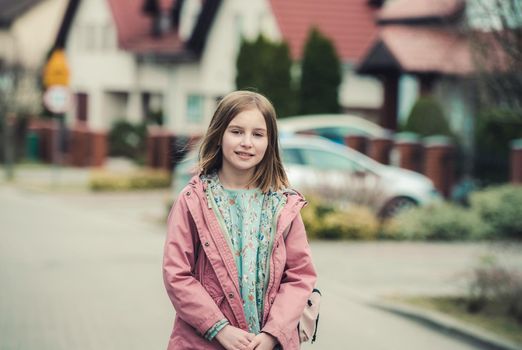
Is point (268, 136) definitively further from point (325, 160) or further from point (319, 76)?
point (319, 76)

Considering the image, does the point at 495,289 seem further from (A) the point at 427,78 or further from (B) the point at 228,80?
(B) the point at 228,80

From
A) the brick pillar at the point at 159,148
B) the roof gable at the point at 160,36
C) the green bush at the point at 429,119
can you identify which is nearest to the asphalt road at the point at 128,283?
the green bush at the point at 429,119

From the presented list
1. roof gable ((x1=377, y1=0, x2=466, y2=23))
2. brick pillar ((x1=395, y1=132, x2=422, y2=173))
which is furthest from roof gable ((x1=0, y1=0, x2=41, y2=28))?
brick pillar ((x1=395, y1=132, x2=422, y2=173))

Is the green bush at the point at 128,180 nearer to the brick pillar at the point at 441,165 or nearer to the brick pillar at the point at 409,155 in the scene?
the brick pillar at the point at 409,155

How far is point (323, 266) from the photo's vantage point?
41.8ft

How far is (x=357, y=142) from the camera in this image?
2314 centimetres

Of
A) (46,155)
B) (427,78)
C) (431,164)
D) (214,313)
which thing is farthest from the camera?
(46,155)

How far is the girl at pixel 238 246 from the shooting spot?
378 cm

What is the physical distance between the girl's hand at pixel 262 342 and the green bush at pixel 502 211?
12.5m

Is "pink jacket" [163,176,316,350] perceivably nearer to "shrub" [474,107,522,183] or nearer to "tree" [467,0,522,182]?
"tree" [467,0,522,182]

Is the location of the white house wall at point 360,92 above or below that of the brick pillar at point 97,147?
above

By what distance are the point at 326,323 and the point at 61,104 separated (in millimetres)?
16820

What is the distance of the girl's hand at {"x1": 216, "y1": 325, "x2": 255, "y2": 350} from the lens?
372 cm

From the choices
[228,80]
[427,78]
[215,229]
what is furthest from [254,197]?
[228,80]
